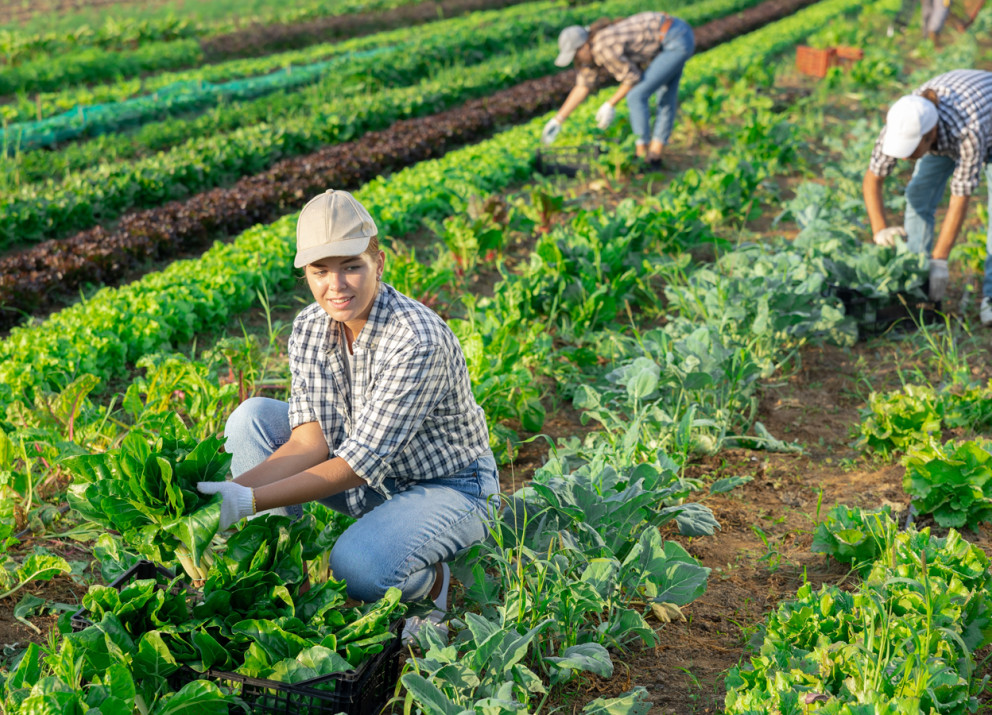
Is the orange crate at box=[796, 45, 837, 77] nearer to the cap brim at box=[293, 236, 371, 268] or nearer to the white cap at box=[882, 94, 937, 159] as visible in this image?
the white cap at box=[882, 94, 937, 159]

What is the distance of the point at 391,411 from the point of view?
2.45 metres

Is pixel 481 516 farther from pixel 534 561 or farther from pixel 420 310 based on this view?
pixel 420 310

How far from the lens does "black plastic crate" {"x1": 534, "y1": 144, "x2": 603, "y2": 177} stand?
7.83m

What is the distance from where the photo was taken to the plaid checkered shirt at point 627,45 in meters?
7.59

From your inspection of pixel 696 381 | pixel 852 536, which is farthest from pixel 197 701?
pixel 696 381

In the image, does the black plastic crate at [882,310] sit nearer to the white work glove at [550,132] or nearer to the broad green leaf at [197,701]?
the white work glove at [550,132]

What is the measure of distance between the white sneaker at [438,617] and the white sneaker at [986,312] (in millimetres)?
3487

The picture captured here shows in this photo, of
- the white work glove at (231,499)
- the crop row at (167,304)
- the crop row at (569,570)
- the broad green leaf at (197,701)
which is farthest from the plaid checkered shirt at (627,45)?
the broad green leaf at (197,701)

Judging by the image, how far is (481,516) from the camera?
262cm

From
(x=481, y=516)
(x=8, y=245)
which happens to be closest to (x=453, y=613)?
(x=481, y=516)

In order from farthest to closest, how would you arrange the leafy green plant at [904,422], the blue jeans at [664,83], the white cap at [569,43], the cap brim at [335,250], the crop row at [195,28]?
1. the crop row at [195,28]
2. the blue jeans at [664,83]
3. the white cap at [569,43]
4. the leafy green plant at [904,422]
5. the cap brim at [335,250]

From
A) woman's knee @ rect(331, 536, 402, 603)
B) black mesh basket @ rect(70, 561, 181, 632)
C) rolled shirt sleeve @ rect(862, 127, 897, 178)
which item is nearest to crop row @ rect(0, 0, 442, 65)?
rolled shirt sleeve @ rect(862, 127, 897, 178)

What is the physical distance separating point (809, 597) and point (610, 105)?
6.14 m

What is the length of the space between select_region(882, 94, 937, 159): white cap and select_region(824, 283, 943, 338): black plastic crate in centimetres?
74
